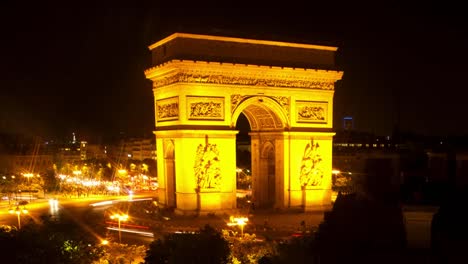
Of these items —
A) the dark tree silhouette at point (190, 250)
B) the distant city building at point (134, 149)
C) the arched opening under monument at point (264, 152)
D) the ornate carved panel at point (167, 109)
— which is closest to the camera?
the dark tree silhouette at point (190, 250)

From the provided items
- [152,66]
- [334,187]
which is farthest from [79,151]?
[152,66]

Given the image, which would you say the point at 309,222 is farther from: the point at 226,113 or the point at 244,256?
the point at 244,256

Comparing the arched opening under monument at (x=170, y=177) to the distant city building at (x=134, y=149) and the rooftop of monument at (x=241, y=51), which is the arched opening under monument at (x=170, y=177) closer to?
the rooftop of monument at (x=241, y=51)

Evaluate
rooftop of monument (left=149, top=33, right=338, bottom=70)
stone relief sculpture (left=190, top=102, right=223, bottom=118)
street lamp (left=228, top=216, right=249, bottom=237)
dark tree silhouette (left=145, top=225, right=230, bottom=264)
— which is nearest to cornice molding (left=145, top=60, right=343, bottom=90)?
rooftop of monument (left=149, top=33, right=338, bottom=70)

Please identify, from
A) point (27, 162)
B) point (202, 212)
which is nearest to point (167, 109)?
point (202, 212)

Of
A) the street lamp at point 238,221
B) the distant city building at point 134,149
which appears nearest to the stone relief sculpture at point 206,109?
the street lamp at point 238,221

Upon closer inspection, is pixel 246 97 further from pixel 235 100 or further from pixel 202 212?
pixel 202 212

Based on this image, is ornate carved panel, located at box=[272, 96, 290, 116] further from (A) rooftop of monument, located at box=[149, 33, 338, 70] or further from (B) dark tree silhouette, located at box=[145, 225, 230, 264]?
(B) dark tree silhouette, located at box=[145, 225, 230, 264]
